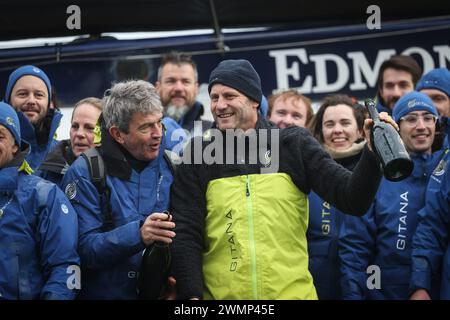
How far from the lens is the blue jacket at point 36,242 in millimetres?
4609

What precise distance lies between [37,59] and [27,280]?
3.33m

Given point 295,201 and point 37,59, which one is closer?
point 295,201

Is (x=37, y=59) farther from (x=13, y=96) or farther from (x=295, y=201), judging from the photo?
(x=295, y=201)

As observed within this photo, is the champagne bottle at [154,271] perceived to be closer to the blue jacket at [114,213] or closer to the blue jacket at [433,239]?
the blue jacket at [114,213]

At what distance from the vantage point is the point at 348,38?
7648 mm

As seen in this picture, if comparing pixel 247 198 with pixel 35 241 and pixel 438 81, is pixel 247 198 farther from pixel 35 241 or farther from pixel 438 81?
pixel 438 81

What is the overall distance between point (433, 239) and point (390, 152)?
53.7 inches

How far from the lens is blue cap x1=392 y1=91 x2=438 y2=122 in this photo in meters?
5.53

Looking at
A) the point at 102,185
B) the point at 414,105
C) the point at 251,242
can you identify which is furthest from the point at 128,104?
the point at 414,105

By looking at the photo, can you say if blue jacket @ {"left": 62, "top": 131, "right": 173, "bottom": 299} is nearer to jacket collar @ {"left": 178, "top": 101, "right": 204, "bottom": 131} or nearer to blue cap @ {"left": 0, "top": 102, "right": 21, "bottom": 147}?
blue cap @ {"left": 0, "top": 102, "right": 21, "bottom": 147}

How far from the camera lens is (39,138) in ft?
19.3

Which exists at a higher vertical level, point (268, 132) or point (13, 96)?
point (13, 96)

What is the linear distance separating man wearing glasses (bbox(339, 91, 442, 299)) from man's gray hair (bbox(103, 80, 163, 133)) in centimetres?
139

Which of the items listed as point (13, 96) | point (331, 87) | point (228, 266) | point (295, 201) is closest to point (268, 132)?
point (295, 201)
